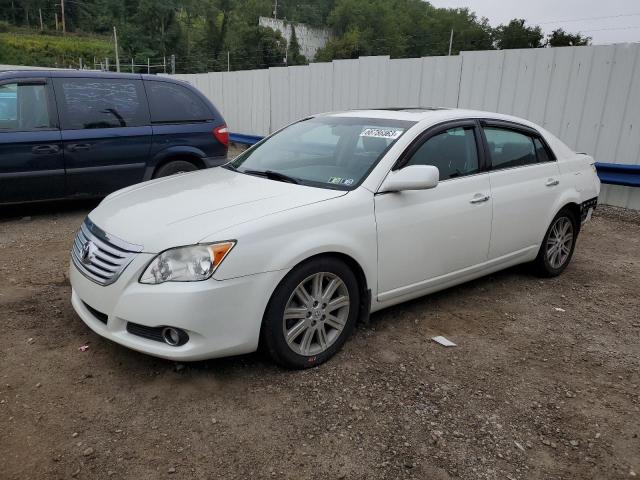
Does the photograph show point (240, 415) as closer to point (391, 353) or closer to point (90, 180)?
point (391, 353)

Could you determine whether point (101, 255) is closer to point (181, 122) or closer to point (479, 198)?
point (479, 198)

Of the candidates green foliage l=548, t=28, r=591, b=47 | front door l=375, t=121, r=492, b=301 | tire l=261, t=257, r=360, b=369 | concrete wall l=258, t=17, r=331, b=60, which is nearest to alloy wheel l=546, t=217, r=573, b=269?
front door l=375, t=121, r=492, b=301

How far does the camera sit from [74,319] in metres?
3.83

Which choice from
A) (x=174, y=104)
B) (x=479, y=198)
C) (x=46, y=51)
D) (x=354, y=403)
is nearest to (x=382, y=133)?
(x=479, y=198)

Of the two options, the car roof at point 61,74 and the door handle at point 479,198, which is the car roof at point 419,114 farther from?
the car roof at point 61,74

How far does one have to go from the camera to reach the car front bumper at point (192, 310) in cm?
279

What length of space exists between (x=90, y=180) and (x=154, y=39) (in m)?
69.2

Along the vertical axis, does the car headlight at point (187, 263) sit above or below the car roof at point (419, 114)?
below

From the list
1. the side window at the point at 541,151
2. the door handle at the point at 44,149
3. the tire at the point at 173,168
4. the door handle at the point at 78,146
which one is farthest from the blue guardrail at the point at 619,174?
the door handle at the point at 44,149

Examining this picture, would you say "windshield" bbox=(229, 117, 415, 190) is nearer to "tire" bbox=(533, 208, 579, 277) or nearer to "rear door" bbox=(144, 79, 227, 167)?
"tire" bbox=(533, 208, 579, 277)

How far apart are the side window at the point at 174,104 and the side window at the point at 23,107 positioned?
4.19 ft

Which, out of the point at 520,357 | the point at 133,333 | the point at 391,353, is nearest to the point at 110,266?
the point at 133,333

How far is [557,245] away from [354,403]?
3.03 m

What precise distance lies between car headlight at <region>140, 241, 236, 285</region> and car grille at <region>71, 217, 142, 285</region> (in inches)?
6.2
